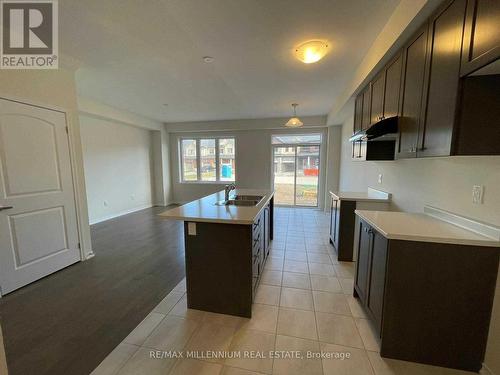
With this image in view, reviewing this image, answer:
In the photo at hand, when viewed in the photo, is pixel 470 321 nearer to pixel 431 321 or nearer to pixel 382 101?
pixel 431 321

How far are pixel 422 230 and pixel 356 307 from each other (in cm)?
105

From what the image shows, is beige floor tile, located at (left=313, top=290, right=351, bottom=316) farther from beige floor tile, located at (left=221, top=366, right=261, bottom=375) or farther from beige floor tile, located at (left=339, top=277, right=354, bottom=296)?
beige floor tile, located at (left=221, top=366, right=261, bottom=375)

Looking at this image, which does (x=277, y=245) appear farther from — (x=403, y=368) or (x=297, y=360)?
(x=403, y=368)

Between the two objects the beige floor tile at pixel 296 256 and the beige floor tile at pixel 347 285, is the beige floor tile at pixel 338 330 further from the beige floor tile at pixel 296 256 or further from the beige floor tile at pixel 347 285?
the beige floor tile at pixel 296 256

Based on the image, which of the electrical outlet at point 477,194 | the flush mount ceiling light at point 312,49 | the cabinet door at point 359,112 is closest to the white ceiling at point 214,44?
the flush mount ceiling light at point 312,49

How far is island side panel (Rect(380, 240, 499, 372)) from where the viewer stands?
1333 millimetres

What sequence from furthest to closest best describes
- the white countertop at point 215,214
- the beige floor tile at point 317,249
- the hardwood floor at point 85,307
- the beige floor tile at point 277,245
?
the beige floor tile at point 277,245 → the beige floor tile at point 317,249 → the white countertop at point 215,214 → the hardwood floor at point 85,307

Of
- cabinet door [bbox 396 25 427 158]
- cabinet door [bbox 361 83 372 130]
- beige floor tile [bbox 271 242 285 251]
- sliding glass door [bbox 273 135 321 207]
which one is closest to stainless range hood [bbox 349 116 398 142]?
cabinet door [bbox 396 25 427 158]

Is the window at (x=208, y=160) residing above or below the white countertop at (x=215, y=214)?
above

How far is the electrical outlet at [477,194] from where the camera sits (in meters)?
1.44

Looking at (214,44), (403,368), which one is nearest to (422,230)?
(403,368)

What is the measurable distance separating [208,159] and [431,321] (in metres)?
6.51

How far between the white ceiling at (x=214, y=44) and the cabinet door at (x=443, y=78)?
23.6 inches

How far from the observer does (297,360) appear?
4.98 feet
